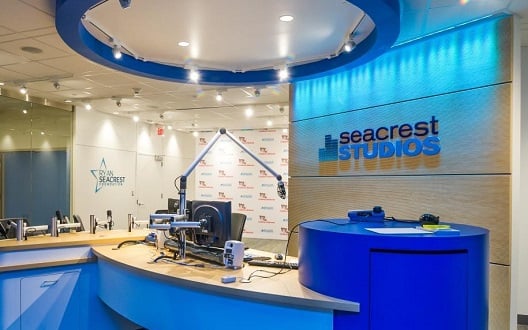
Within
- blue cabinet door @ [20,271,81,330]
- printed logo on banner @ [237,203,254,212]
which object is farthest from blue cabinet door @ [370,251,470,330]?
printed logo on banner @ [237,203,254,212]

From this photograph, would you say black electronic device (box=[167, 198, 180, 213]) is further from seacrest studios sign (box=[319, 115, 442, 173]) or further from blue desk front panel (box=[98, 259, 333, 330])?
seacrest studios sign (box=[319, 115, 442, 173])

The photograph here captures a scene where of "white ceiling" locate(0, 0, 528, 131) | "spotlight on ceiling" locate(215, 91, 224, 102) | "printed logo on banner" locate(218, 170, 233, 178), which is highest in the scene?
"white ceiling" locate(0, 0, 528, 131)

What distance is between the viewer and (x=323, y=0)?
9.87ft

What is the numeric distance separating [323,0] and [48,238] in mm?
3360

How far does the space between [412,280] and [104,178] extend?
762cm

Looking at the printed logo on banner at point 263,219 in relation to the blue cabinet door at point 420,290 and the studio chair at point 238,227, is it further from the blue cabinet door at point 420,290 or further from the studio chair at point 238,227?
the blue cabinet door at point 420,290

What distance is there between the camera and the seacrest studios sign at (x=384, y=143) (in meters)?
3.87

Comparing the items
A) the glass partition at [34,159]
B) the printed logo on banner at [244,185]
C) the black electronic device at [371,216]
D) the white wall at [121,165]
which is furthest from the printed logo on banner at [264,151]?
the black electronic device at [371,216]

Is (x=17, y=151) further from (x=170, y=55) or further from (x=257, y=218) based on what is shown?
(x=257, y=218)

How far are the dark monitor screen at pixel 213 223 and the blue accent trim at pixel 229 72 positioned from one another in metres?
1.69

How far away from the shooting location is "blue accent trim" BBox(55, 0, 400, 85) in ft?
9.33

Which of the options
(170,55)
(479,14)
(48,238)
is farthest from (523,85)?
(48,238)

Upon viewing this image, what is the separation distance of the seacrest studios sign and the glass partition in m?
5.36

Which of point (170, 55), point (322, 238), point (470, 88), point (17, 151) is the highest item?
point (170, 55)
